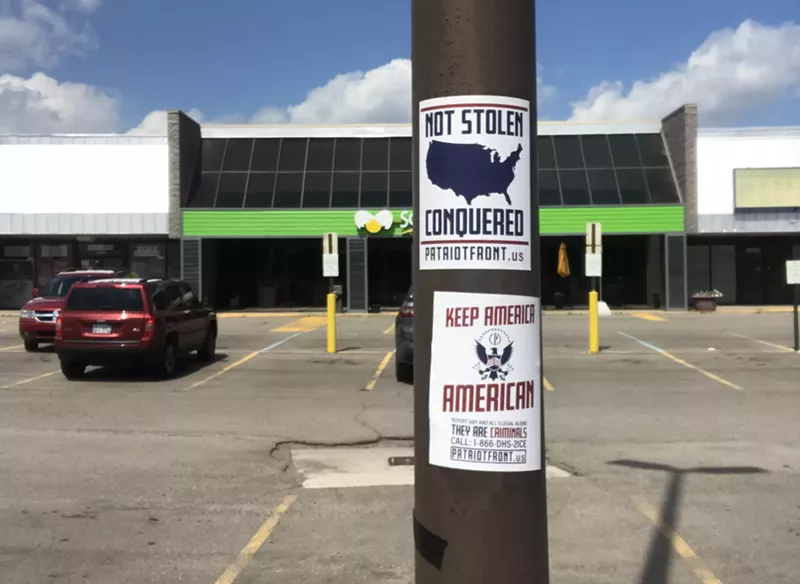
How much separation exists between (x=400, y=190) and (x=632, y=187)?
9.25 metres

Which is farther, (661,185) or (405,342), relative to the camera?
(661,185)

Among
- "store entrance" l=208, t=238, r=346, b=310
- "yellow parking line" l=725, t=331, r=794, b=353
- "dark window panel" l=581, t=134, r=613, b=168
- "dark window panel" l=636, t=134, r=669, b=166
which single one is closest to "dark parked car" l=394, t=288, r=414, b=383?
"yellow parking line" l=725, t=331, r=794, b=353

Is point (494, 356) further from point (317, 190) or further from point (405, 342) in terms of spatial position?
point (317, 190)

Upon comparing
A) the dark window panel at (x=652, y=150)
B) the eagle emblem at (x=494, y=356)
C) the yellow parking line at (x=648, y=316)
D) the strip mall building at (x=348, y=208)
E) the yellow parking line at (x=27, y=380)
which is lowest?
the yellow parking line at (x=27, y=380)

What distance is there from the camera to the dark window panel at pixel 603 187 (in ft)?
97.9

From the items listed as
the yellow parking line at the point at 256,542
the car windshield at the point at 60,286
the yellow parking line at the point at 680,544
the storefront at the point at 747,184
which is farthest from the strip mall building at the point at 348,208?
the yellow parking line at the point at 680,544

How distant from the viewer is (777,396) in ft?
38.3

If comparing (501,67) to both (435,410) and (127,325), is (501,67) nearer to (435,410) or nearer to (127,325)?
(435,410)

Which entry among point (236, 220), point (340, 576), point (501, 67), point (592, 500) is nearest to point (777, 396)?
point (592, 500)

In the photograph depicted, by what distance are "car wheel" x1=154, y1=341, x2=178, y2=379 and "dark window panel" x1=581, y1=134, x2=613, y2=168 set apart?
21.6 meters

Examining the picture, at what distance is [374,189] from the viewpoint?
30.4 m

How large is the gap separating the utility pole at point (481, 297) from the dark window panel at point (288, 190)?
2807cm

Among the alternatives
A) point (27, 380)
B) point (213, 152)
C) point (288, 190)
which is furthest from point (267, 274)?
point (27, 380)

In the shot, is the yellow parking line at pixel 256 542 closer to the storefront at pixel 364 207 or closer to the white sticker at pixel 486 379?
the white sticker at pixel 486 379
